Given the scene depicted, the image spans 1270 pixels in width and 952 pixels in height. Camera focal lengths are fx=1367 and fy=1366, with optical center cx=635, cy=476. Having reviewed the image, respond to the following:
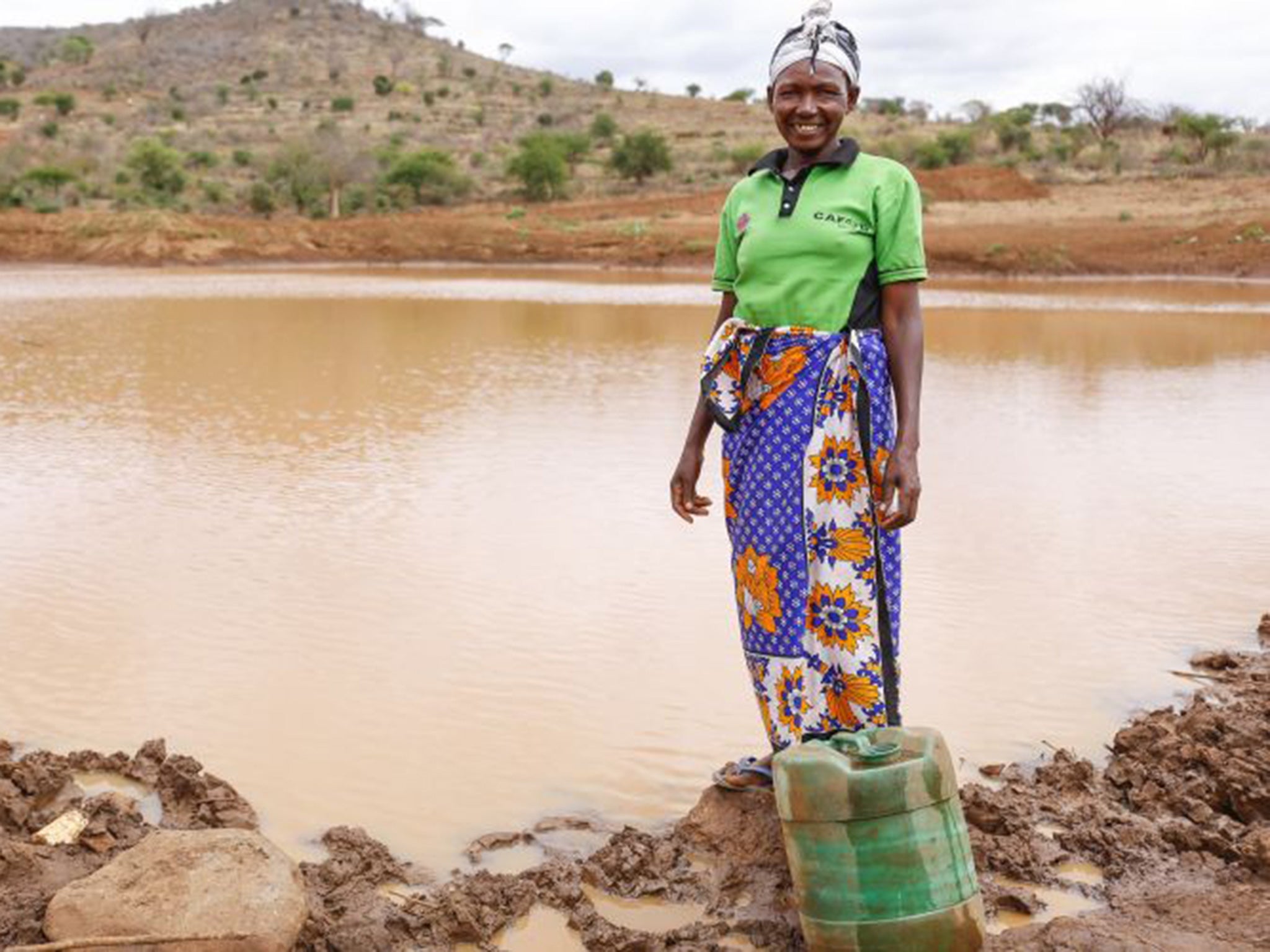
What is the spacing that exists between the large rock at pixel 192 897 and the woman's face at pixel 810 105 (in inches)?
64.3

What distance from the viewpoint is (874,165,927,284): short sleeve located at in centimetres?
250

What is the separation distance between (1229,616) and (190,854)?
355 cm

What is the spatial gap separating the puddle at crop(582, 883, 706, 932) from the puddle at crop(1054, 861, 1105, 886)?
2.47ft

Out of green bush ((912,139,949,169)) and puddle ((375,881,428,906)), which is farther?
green bush ((912,139,949,169))

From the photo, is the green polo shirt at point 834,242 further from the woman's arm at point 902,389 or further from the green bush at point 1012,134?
the green bush at point 1012,134

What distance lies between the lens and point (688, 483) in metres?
2.85

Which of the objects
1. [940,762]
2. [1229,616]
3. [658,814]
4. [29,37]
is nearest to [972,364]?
[1229,616]

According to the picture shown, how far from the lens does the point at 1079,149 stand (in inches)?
1489

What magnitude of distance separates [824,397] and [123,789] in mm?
1847

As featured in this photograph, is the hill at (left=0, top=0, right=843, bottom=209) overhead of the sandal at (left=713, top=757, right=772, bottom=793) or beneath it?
overhead

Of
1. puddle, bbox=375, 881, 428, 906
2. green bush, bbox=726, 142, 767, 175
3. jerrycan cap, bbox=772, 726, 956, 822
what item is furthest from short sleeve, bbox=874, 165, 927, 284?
green bush, bbox=726, 142, 767, 175

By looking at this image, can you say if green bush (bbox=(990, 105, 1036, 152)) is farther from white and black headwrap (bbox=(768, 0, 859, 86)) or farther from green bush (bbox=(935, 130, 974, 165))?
white and black headwrap (bbox=(768, 0, 859, 86))

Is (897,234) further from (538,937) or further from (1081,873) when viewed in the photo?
(538,937)

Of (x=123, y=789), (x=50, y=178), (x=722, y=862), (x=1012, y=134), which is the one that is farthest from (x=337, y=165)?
(x=722, y=862)
